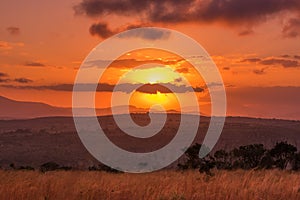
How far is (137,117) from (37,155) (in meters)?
55.1

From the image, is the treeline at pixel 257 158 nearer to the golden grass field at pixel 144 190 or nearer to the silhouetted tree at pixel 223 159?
the silhouetted tree at pixel 223 159

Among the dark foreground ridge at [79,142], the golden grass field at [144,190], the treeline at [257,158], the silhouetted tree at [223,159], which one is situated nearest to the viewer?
the golden grass field at [144,190]

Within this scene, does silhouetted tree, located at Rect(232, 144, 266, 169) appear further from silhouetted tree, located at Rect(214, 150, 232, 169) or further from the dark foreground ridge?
the dark foreground ridge

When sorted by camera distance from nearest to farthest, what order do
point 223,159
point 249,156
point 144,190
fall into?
1. point 144,190
2. point 249,156
3. point 223,159

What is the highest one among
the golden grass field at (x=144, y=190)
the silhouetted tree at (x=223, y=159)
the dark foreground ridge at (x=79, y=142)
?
the golden grass field at (x=144, y=190)

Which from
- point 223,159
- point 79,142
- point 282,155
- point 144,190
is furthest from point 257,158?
point 79,142

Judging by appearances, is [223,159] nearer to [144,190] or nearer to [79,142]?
[144,190]

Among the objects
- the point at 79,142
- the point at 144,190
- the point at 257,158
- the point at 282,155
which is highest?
the point at 144,190

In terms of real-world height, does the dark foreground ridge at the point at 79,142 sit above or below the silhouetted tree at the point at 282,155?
below

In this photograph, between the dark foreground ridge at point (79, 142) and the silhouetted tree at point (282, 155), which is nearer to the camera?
the silhouetted tree at point (282, 155)

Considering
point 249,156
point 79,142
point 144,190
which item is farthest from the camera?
point 79,142

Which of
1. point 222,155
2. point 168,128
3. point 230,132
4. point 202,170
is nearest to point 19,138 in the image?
point 168,128

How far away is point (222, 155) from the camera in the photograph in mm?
26562

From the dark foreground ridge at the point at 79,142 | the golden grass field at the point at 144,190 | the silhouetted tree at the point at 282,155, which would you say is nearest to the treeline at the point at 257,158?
the silhouetted tree at the point at 282,155
